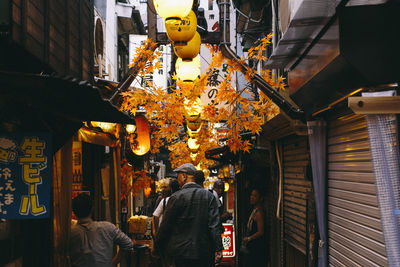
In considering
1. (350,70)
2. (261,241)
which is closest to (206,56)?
(261,241)

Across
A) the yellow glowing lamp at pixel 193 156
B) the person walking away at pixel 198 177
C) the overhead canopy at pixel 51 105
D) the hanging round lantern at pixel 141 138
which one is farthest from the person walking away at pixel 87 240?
the yellow glowing lamp at pixel 193 156

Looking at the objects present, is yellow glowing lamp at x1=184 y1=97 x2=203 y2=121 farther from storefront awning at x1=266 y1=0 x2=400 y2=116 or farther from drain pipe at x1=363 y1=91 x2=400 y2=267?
drain pipe at x1=363 y1=91 x2=400 y2=267

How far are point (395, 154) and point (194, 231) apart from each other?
4772 mm

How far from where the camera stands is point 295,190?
1102 centimetres

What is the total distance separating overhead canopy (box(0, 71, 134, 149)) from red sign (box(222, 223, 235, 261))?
326 inches

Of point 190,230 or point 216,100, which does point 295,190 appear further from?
point 190,230

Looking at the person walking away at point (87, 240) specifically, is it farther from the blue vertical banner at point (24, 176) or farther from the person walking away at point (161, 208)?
the person walking away at point (161, 208)

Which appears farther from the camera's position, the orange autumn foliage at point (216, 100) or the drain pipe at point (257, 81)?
the orange autumn foliage at point (216, 100)

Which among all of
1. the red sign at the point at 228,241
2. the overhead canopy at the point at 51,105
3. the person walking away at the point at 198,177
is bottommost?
the red sign at the point at 228,241

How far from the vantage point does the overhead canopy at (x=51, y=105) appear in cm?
470

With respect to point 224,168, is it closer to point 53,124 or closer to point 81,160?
point 81,160

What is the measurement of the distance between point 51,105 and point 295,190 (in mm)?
7167

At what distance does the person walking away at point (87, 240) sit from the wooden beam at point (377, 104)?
4633 mm

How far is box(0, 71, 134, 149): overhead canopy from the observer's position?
4.70 m
